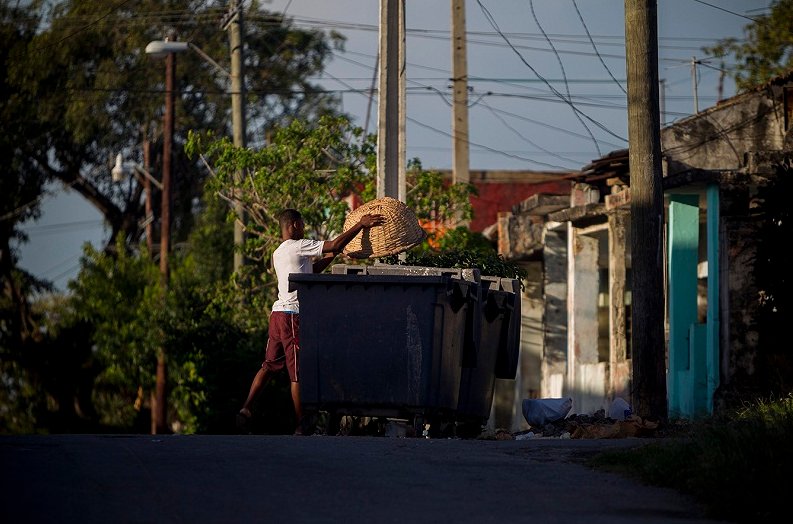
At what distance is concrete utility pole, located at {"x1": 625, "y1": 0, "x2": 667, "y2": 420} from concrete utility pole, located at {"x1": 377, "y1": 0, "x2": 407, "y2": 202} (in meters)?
4.47

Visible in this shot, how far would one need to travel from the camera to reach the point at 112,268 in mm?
33219

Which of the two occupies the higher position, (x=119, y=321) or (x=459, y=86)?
Result: (x=459, y=86)

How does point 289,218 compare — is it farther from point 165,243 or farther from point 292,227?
point 165,243

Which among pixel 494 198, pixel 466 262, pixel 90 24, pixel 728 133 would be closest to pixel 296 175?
pixel 728 133

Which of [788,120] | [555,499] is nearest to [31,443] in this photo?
[555,499]

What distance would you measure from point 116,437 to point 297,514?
3413 millimetres

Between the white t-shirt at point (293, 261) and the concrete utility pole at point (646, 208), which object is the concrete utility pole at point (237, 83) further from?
the white t-shirt at point (293, 261)

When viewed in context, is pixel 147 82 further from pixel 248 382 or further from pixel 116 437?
pixel 116 437

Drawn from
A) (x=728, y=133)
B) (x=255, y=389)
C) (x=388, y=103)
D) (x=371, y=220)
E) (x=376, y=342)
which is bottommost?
(x=255, y=389)

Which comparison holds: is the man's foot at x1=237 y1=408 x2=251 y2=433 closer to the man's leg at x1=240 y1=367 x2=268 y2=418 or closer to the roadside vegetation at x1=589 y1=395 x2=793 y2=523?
the man's leg at x1=240 y1=367 x2=268 y2=418

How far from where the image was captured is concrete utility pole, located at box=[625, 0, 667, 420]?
1259cm

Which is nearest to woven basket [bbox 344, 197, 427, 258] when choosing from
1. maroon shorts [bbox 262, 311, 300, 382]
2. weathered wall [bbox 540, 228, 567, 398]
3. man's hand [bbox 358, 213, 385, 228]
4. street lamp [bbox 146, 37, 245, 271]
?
man's hand [bbox 358, 213, 385, 228]

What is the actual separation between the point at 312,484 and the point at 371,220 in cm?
463

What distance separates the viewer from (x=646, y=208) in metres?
12.7
